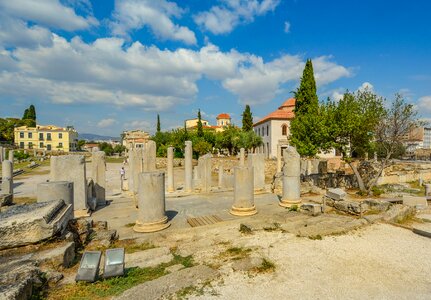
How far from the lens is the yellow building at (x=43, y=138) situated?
6425 centimetres

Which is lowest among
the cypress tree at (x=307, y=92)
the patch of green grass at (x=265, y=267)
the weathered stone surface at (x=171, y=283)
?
the patch of green grass at (x=265, y=267)

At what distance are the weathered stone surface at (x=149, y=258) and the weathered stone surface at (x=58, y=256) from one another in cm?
121

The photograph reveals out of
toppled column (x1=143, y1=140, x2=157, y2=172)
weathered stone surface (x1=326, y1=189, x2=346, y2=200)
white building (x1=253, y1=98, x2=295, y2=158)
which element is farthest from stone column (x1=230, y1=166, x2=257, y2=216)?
white building (x1=253, y1=98, x2=295, y2=158)

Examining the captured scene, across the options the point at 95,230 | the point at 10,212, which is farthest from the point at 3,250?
the point at 95,230

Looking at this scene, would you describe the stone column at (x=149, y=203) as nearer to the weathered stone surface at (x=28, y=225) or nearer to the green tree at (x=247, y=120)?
the weathered stone surface at (x=28, y=225)

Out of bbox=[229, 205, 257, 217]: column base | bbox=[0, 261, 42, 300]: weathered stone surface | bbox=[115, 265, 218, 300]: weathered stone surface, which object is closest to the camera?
bbox=[0, 261, 42, 300]: weathered stone surface

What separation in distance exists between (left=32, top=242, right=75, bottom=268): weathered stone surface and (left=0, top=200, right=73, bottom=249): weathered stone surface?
0.41 meters

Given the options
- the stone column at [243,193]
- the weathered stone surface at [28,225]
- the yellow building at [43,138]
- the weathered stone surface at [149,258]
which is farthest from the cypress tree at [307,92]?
the yellow building at [43,138]

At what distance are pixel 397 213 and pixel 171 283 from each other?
884 cm

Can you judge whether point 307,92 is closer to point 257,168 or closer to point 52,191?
point 257,168

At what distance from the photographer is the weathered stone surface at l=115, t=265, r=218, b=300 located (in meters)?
4.06

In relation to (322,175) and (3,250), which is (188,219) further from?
(322,175)

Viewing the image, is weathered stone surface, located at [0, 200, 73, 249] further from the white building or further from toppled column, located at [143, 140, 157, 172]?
the white building

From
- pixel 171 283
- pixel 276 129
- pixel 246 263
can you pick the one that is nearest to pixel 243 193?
pixel 246 263
